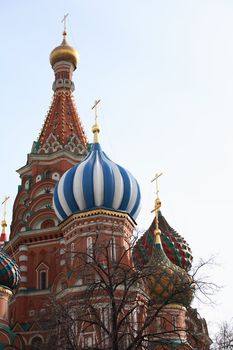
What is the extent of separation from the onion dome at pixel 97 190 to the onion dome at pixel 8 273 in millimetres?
2179

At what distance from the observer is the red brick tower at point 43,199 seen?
2073 centimetres

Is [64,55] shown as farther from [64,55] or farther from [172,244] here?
[172,244]

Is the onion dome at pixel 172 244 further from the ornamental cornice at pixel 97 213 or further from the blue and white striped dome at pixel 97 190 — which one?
the ornamental cornice at pixel 97 213

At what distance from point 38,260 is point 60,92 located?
8.27 meters

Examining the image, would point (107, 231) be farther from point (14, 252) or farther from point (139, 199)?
point (14, 252)

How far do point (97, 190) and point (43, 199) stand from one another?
4489mm

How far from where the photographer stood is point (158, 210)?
2662cm

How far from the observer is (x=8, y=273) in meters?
19.0

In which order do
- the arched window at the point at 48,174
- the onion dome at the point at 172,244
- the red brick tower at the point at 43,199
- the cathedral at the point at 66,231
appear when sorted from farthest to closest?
the onion dome at the point at 172,244, the arched window at the point at 48,174, the red brick tower at the point at 43,199, the cathedral at the point at 66,231

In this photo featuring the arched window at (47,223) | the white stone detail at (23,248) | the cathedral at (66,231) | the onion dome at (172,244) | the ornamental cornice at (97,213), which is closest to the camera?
the cathedral at (66,231)

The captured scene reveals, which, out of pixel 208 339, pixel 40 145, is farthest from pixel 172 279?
pixel 40 145

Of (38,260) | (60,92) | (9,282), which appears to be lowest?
(9,282)

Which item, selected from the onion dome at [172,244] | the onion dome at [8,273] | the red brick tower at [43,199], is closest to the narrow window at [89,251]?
the red brick tower at [43,199]

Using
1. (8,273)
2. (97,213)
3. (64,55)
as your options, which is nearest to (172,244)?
(97,213)
